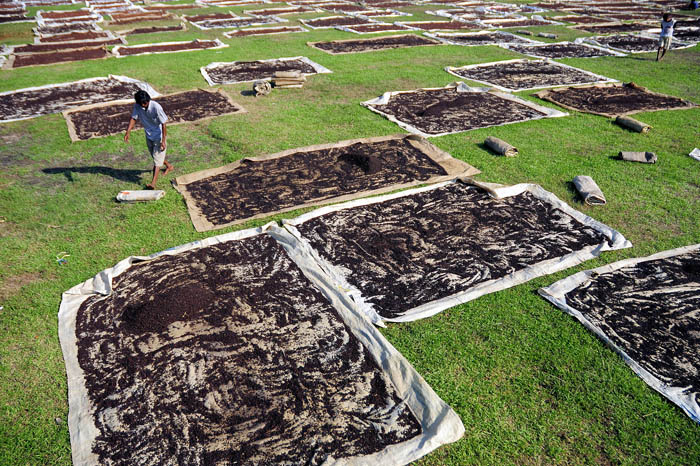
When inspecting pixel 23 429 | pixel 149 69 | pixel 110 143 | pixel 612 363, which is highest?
pixel 149 69

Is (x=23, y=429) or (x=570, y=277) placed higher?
(x=570, y=277)

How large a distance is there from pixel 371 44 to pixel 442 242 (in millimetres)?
12257

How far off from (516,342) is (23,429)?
425 cm

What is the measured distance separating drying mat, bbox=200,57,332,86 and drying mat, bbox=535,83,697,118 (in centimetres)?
609

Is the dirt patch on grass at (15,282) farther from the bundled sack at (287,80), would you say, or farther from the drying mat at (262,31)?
the drying mat at (262,31)

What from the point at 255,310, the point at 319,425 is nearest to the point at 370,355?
the point at 319,425

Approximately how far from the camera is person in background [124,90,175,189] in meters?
6.35

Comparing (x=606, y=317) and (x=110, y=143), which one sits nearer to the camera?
(x=606, y=317)

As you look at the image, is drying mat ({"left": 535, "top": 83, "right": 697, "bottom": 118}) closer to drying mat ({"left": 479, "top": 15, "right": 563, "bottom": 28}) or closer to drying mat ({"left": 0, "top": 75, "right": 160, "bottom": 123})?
drying mat ({"left": 0, "top": 75, "right": 160, "bottom": 123})

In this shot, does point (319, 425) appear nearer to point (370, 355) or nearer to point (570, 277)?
point (370, 355)

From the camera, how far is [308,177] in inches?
281

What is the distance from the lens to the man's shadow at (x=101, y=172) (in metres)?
7.25

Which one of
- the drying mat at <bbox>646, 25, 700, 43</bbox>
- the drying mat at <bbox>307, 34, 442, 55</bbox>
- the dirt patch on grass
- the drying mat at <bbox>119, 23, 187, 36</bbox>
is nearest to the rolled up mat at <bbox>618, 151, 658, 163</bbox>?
the dirt patch on grass

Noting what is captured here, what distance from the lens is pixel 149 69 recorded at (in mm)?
12820
